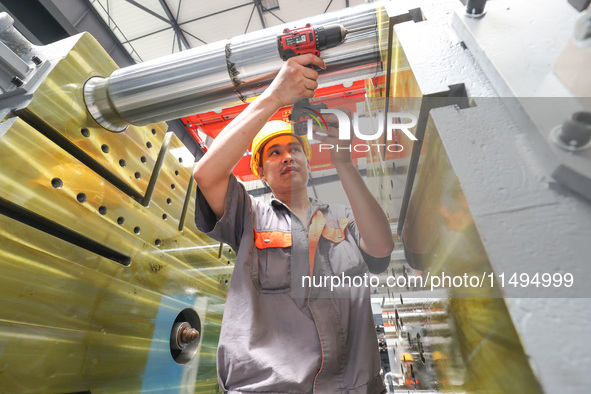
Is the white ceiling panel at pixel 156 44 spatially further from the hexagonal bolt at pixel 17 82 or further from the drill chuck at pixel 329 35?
the drill chuck at pixel 329 35

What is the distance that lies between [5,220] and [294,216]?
729 millimetres

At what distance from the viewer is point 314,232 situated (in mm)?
835

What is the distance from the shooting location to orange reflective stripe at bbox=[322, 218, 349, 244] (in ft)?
2.52

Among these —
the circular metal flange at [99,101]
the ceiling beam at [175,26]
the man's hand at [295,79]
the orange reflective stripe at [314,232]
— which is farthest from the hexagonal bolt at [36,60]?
the ceiling beam at [175,26]

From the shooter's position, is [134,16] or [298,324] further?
[134,16]

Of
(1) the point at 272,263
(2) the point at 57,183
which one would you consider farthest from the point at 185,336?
(2) the point at 57,183

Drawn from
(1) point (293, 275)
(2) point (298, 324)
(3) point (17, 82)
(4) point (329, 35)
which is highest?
(4) point (329, 35)

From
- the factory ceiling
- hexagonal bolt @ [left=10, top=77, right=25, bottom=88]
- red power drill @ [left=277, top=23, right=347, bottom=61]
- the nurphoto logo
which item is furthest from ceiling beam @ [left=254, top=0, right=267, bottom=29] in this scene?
the nurphoto logo

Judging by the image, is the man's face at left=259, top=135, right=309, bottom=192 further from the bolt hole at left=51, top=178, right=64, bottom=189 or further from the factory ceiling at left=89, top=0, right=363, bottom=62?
the factory ceiling at left=89, top=0, right=363, bottom=62

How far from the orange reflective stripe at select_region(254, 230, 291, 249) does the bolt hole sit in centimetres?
55

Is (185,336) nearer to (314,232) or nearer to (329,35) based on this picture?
(314,232)

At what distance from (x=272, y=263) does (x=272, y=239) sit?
0.27ft

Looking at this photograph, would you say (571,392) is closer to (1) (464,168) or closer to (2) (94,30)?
(1) (464,168)

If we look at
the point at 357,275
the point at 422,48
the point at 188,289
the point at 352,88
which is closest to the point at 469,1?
the point at 422,48
